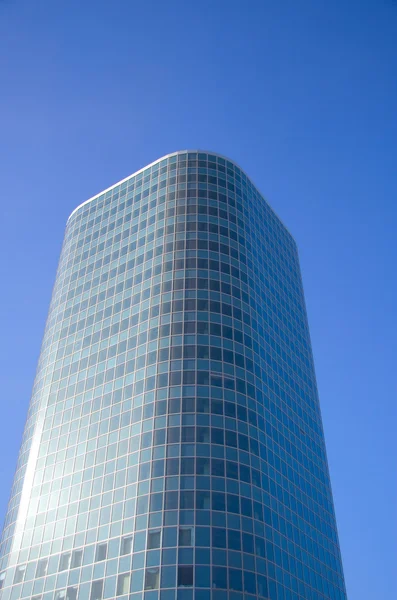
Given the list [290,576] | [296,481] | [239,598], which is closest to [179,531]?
[239,598]

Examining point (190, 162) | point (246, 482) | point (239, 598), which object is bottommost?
point (239, 598)

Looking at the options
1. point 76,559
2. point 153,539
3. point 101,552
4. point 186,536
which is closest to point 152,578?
point 153,539

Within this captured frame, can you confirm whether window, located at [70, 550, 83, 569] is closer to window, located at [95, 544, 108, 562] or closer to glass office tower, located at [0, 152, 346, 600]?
glass office tower, located at [0, 152, 346, 600]

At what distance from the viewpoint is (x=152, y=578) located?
61.1 m

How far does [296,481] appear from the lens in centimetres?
8112

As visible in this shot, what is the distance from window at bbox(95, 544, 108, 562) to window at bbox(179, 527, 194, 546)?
904cm

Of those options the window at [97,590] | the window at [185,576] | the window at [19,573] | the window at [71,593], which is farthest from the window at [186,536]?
the window at [19,573]

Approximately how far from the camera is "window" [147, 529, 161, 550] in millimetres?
63062

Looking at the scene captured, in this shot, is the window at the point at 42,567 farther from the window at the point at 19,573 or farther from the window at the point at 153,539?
the window at the point at 153,539

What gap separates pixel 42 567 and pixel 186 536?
18.7 meters

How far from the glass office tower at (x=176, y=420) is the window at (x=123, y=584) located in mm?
276

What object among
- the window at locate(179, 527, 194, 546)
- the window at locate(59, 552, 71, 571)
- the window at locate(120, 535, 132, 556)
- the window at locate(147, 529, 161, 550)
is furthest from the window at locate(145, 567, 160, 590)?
the window at locate(59, 552, 71, 571)

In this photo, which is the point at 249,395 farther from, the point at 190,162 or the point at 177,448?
the point at 190,162

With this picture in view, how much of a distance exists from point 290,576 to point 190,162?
63.1 m
